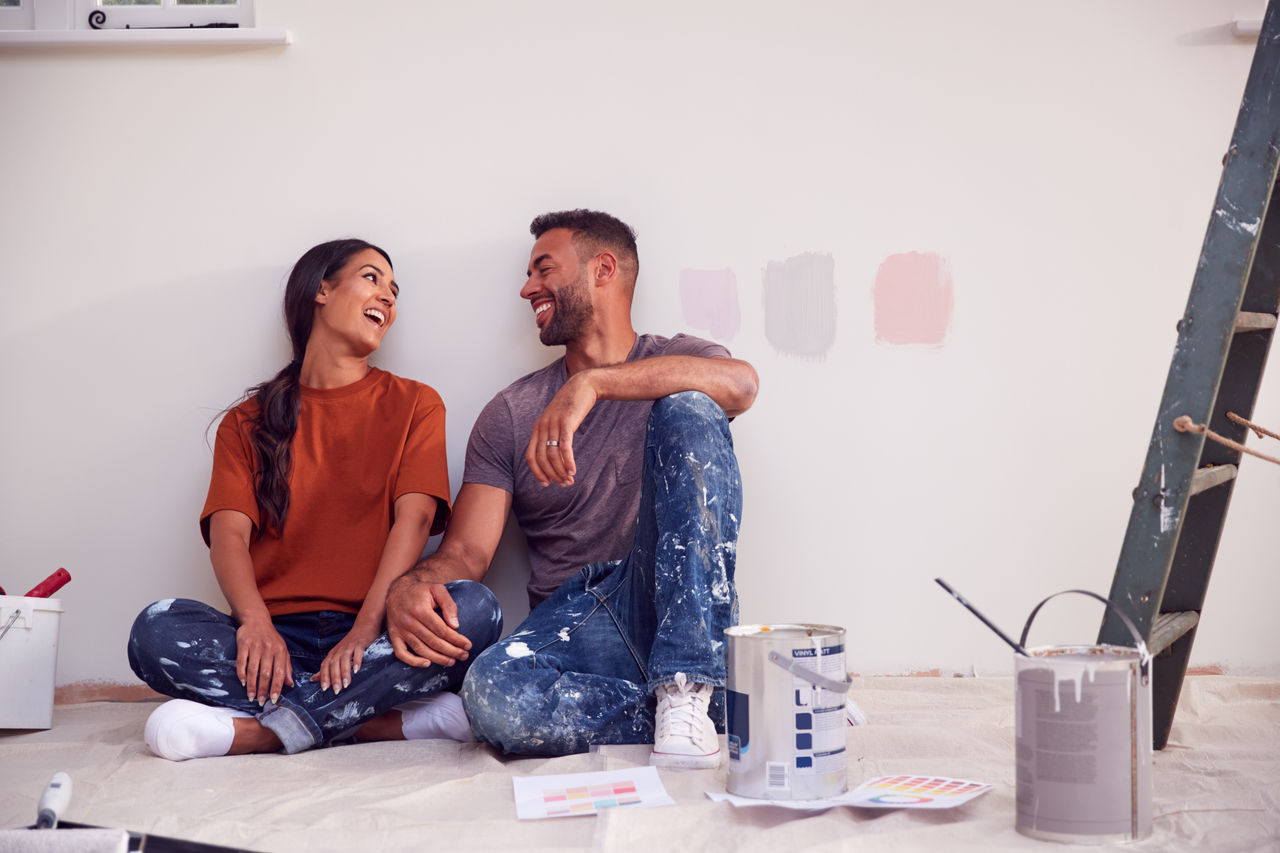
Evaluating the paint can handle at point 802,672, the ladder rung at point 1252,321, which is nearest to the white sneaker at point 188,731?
the paint can handle at point 802,672

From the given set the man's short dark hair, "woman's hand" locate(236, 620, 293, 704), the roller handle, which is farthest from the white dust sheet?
the man's short dark hair

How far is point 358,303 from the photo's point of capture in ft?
7.39

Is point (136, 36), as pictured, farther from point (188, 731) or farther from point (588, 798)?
point (588, 798)

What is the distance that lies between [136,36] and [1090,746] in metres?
2.48

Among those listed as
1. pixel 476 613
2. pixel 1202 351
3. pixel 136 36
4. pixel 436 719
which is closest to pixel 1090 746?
pixel 1202 351

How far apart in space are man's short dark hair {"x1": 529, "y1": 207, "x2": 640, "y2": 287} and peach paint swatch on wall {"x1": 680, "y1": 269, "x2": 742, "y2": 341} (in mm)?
159

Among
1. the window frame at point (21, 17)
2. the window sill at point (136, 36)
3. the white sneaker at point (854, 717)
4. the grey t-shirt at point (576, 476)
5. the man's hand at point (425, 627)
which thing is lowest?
the white sneaker at point (854, 717)

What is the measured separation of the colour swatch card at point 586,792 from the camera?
1353 mm

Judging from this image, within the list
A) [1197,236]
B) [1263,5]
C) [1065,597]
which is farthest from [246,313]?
[1263,5]

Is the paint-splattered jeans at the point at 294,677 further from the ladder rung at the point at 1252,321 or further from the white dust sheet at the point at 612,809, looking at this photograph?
the ladder rung at the point at 1252,321

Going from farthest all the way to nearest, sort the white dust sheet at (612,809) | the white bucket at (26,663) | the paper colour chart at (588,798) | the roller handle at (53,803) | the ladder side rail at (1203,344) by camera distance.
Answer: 1. the white bucket at (26,663)
2. the ladder side rail at (1203,344)
3. the paper colour chart at (588,798)
4. the white dust sheet at (612,809)
5. the roller handle at (53,803)

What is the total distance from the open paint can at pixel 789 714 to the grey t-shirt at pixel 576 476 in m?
0.84

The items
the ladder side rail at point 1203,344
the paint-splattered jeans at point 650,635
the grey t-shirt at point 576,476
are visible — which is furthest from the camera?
the grey t-shirt at point 576,476

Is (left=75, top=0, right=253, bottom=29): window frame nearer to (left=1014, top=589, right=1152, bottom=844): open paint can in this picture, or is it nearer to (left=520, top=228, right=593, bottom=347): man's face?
(left=520, top=228, right=593, bottom=347): man's face
